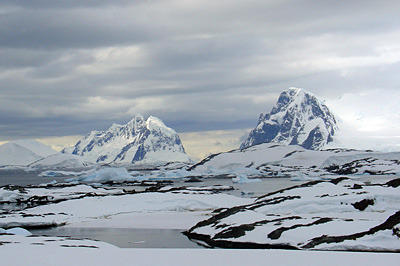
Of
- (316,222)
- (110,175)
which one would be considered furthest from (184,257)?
(110,175)

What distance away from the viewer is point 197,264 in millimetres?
23078

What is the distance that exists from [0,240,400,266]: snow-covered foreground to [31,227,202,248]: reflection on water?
502 inches

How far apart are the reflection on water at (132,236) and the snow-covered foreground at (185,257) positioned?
1275 centimetres

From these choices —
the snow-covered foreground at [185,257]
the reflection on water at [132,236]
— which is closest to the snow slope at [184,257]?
the snow-covered foreground at [185,257]

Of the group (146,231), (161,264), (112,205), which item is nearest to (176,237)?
(146,231)

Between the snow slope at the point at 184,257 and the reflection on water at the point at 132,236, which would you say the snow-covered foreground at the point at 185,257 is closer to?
the snow slope at the point at 184,257

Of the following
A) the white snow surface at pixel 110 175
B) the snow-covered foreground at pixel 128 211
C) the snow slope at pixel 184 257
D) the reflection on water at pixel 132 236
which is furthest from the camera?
the white snow surface at pixel 110 175

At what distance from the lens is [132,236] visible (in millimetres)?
44969

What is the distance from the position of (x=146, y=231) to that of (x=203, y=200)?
22.7 meters

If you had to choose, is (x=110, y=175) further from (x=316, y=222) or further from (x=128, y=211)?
(x=316, y=222)

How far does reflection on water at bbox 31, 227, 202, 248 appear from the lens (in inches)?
1556

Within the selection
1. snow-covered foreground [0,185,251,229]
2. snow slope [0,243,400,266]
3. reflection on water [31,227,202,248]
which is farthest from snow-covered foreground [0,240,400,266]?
snow-covered foreground [0,185,251,229]

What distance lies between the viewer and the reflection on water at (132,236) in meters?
39.5

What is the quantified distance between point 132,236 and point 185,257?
2111 centimetres
